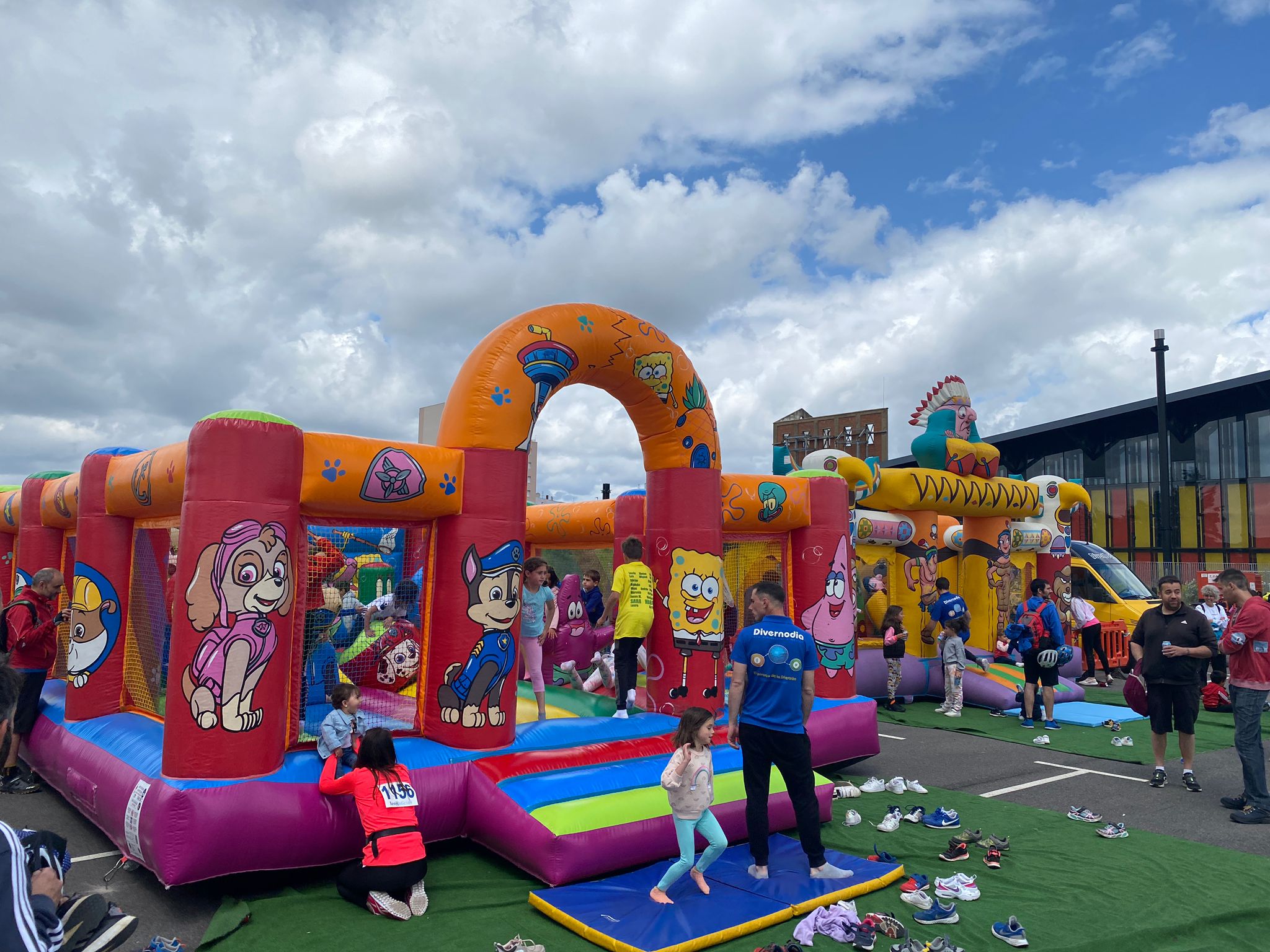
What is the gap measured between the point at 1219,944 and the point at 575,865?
2875 millimetres

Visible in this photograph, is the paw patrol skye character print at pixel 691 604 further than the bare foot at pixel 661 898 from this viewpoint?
Yes

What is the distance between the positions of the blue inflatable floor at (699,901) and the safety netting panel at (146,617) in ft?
11.4

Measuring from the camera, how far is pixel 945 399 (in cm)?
1214

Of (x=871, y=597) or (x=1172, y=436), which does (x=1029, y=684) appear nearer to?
(x=871, y=597)

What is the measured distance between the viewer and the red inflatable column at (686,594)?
6.75 m

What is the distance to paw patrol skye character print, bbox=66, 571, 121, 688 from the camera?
6.12 meters

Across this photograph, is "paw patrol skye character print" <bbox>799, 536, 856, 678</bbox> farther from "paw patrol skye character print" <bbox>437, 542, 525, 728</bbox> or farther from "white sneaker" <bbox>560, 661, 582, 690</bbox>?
"paw patrol skye character print" <bbox>437, 542, 525, 728</bbox>

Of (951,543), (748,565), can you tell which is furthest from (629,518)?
(951,543)

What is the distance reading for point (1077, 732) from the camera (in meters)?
8.85

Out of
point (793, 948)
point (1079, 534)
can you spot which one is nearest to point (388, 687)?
point (793, 948)

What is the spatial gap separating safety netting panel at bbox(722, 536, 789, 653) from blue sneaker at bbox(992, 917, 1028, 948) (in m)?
4.02

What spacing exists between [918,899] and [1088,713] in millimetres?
6665

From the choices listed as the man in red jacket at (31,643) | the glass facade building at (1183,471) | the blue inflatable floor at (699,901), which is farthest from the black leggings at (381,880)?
the glass facade building at (1183,471)

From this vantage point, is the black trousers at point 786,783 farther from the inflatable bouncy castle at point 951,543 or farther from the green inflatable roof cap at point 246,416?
the inflatable bouncy castle at point 951,543
